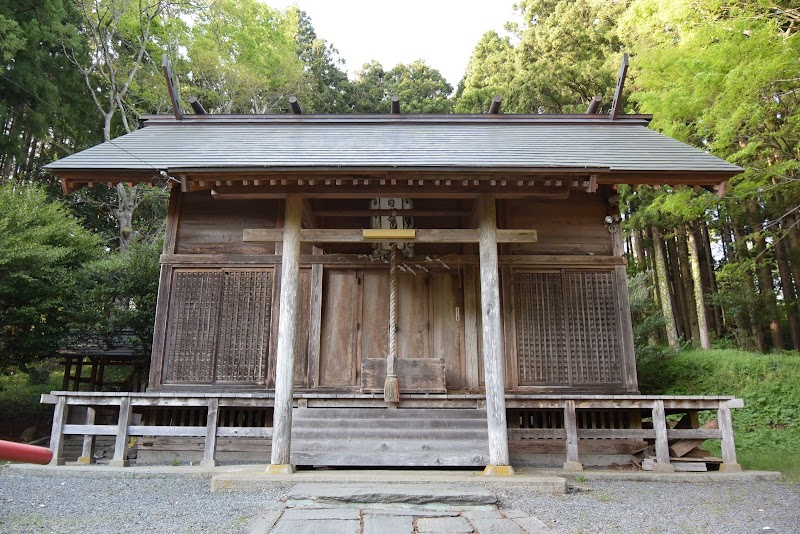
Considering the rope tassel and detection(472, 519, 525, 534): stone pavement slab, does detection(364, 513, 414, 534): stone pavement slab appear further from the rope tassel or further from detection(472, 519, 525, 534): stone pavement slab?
the rope tassel

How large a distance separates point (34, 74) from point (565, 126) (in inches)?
599

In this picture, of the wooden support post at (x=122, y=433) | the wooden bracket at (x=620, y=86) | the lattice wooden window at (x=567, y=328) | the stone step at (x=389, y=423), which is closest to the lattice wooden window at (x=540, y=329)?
the lattice wooden window at (x=567, y=328)

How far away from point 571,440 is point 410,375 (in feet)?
7.69

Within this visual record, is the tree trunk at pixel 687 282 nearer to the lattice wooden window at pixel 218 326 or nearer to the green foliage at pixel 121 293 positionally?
the lattice wooden window at pixel 218 326

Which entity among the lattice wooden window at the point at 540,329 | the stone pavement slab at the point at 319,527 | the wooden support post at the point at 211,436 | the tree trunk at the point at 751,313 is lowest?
the stone pavement slab at the point at 319,527

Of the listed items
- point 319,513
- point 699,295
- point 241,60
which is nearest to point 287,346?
point 319,513

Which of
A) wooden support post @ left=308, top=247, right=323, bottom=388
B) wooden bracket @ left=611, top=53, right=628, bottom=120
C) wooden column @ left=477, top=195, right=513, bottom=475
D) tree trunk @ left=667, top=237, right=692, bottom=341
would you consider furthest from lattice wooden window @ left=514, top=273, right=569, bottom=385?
tree trunk @ left=667, top=237, right=692, bottom=341

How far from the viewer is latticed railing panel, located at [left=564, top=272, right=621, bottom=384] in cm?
768

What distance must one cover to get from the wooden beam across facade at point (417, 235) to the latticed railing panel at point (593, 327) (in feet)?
6.78

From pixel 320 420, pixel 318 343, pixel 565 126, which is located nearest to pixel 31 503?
pixel 320 420

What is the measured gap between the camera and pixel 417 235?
6418 millimetres

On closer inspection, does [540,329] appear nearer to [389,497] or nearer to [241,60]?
[389,497]

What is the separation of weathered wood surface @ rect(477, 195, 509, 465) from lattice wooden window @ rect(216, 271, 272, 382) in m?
3.56

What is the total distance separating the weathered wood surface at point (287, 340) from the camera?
5.83 m
